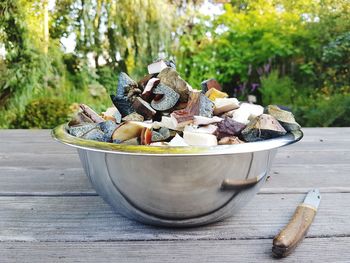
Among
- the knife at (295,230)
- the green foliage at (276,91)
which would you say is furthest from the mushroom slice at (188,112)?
the green foliage at (276,91)

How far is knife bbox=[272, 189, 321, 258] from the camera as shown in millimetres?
547

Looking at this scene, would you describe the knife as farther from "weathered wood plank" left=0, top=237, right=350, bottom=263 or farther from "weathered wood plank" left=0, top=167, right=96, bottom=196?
"weathered wood plank" left=0, top=167, right=96, bottom=196

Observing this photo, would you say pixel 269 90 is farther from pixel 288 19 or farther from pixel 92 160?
pixel 92 160

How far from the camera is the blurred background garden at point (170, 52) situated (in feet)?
10.2

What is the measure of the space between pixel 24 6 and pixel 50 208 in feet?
8.78

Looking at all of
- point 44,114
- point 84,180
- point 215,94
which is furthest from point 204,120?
point 44,114

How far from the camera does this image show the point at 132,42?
3791mm

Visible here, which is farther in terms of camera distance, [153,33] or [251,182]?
[153,33]

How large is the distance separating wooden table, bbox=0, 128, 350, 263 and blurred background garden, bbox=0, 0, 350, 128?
2179 millimetres

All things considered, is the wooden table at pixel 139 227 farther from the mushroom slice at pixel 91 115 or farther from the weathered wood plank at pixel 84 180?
the mushroom slice at pixel 91 115

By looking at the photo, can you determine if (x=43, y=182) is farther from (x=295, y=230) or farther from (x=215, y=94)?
(x=295, y=230)

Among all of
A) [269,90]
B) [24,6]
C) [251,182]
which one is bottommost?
[269,90]

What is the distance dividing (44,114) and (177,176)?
282cm

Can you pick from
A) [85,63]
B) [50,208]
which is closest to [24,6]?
[85,63]
